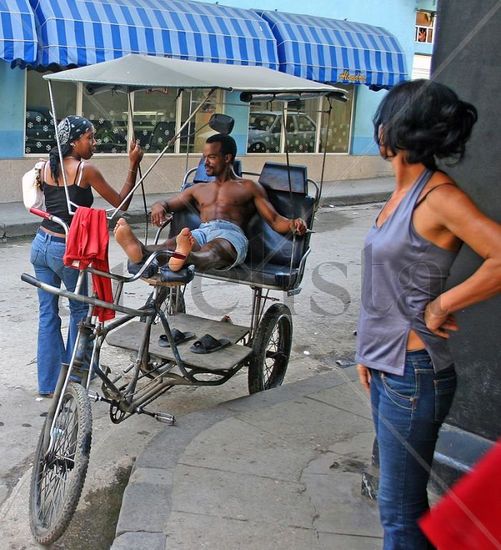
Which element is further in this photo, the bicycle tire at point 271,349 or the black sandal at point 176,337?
the bicycle tire at point 271,349

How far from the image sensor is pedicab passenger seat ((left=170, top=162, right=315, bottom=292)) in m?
5.89

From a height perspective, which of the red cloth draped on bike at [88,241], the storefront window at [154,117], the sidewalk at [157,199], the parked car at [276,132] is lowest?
the sidewalk at [157,199]

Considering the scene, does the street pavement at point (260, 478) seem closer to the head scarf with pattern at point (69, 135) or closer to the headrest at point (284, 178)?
the headrest at point (284, 178)

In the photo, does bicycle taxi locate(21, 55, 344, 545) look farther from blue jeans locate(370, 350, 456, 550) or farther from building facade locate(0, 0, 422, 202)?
building facade locate(0, 0, 422, 202)

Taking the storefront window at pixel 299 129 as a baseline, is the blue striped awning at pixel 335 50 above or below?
above

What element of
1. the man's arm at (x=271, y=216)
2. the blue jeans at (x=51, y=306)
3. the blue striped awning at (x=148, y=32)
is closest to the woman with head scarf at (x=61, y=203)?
the blue jeans at (x=51, y=306)

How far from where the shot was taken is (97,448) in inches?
195

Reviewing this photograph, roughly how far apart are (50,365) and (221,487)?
1.94 metres

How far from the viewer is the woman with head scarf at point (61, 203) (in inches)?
217

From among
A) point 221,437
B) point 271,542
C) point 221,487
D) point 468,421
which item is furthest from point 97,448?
point 468,421

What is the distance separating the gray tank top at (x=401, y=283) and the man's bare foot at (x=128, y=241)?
2047mm

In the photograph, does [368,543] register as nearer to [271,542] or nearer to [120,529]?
[271,542]

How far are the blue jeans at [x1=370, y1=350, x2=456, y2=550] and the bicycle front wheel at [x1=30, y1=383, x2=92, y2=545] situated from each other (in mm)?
1544

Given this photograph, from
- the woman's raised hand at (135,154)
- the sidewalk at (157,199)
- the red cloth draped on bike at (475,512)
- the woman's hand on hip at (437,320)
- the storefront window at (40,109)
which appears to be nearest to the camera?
the red cloth draped on bike at (475,512)
